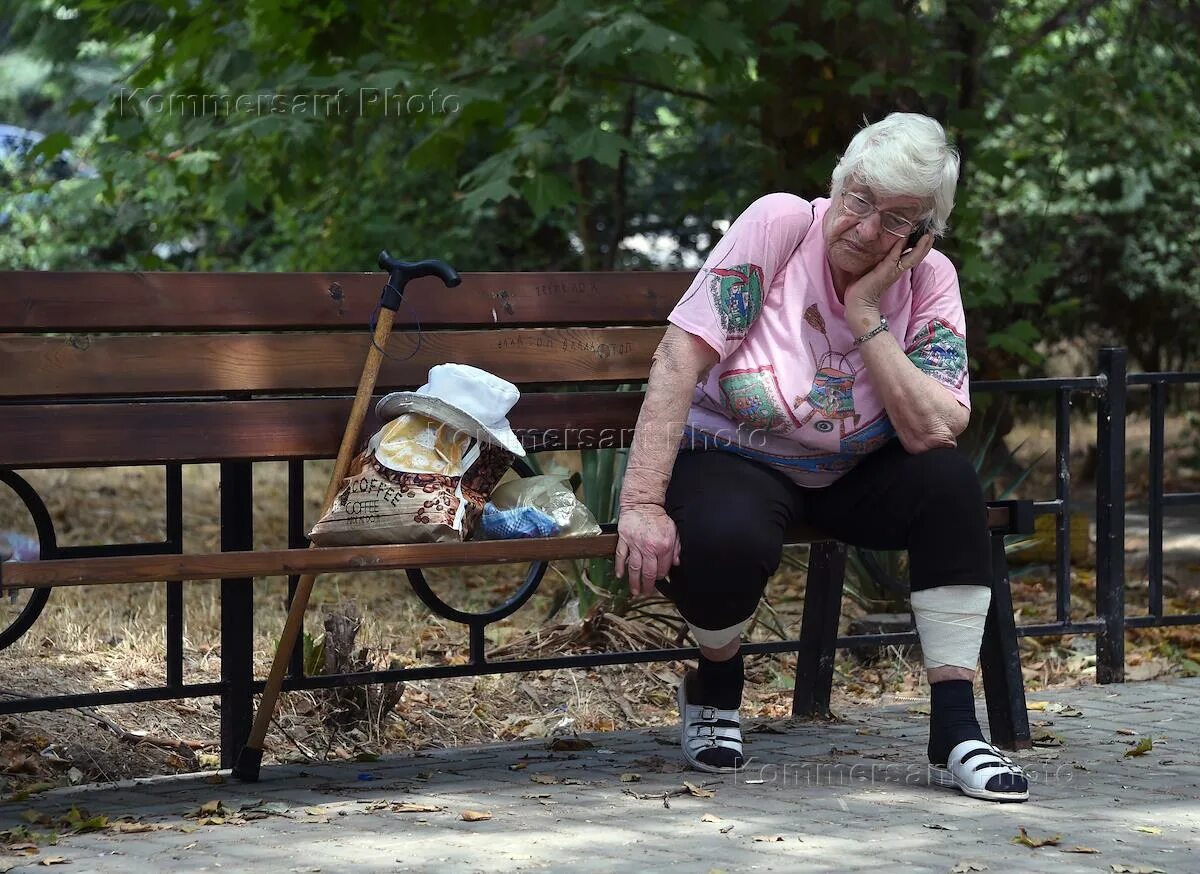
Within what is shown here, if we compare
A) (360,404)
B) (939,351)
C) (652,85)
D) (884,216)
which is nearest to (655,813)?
(360,404)

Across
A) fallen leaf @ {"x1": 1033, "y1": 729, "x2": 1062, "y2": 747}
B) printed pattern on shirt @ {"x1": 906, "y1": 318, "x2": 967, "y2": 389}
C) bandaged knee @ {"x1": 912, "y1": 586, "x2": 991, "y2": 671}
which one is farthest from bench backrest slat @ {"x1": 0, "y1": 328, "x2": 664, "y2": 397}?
fallen leaf @ {"x1": 1033, "y1": 729, "x2": 1062, "y2": 747}

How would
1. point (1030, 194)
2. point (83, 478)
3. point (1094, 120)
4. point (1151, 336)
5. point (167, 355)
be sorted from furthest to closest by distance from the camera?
point (1151, 336) < point (1030, 194) < point (83, 478) < point (1094, 120) < point (167, 355)

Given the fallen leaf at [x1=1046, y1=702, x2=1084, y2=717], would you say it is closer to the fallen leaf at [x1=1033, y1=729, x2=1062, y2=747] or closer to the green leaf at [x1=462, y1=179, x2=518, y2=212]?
the fallen leaf at [x1=1033, y1=729, x2=1062, y2=747]

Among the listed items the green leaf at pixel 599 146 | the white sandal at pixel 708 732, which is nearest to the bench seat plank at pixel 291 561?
the white sandal at pixel 708 732

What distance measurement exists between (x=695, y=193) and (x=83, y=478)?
4756 mm

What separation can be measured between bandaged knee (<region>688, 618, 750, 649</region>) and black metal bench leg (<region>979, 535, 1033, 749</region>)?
2.03ft

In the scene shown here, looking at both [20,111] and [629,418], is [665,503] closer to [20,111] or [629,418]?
[629,418]

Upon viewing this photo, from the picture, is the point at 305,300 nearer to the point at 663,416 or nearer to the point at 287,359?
the point at 287,359

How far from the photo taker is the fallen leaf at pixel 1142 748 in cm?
384

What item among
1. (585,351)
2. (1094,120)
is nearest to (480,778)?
(585,351)

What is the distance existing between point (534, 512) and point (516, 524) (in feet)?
0.16

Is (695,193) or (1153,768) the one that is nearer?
(1153,768)

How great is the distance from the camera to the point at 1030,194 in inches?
464

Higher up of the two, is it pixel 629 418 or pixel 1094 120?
pixel 1094 120
